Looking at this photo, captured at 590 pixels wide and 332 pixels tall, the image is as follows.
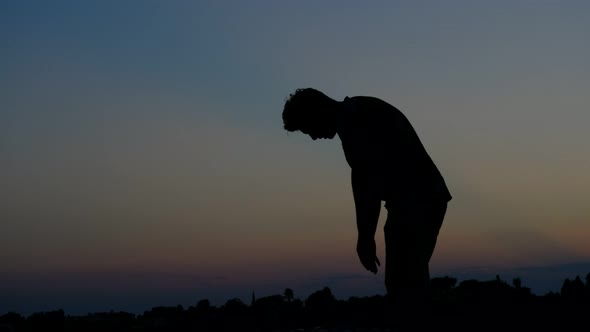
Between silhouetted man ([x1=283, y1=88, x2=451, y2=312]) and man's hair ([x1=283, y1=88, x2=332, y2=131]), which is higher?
man's hair ([x1=283, y1=88, x2=332, y2=131])

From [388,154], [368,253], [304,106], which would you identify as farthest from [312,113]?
[368,253]

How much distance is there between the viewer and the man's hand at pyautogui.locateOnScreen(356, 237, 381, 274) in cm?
573

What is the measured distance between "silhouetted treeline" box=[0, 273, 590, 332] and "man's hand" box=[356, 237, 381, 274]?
Answer: 1.20 feet

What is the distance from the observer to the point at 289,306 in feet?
39.4

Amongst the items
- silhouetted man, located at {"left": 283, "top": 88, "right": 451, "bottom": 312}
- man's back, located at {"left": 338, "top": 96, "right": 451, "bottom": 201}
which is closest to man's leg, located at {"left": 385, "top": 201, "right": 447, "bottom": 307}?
silhouetted man, located at {"left": 283, "top": 88, "right": 451, "bottom": 312}

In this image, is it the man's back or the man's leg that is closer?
the man's leg

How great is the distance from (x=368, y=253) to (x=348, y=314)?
16.0 ft

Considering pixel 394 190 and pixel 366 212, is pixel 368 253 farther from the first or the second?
pixel 394 190

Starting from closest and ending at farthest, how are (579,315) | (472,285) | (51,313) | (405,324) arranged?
(405,324)
(579,315)
(472,285)
(51,313)

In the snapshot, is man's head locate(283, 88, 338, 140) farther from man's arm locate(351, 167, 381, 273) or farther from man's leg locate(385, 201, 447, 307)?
man's leg locate(385, 201, 447, 307)

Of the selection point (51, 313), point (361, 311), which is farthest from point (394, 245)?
→ point (51, 313)

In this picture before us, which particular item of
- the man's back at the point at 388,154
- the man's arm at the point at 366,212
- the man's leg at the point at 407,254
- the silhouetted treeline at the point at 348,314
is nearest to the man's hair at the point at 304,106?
the man's back at the point at 388,154

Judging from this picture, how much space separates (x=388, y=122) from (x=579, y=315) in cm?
465

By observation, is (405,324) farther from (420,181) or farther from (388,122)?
(388,122)
